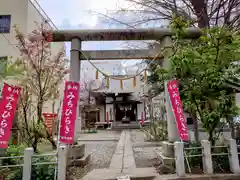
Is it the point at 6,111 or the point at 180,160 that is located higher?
the point at 6,111

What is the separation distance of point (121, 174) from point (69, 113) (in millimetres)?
1925

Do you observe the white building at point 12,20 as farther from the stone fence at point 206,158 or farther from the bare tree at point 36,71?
the stone fence at point 206,158

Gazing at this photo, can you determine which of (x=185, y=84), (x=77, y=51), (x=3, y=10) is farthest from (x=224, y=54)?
(x=3, y=10)

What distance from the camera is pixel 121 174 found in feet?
13.2

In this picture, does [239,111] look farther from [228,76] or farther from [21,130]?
[21,130]

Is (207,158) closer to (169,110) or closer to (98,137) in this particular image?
(169,110)

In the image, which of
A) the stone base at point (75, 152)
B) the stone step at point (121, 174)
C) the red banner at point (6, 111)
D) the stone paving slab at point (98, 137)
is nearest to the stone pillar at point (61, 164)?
the stone step at point (121, 174)

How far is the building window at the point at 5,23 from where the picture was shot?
9.63m

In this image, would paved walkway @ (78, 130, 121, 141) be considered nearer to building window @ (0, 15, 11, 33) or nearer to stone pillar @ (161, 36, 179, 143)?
stone pillar @ (161, 36, 179, 143)

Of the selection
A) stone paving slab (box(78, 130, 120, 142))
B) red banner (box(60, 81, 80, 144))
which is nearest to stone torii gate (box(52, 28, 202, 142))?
red banner (box(60, 81, 80, 144))

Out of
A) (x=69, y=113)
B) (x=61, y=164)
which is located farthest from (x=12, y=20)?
(x=61, y=164)

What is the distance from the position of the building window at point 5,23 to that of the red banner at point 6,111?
7.87m

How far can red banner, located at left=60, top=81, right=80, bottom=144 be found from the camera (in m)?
3.67

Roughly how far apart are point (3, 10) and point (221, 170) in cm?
1270
